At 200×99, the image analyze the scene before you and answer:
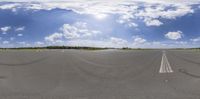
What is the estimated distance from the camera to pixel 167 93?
30969 mm

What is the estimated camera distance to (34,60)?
2302 inches

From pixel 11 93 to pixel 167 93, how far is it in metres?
9.97

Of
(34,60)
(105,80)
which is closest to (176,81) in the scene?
(105,80)

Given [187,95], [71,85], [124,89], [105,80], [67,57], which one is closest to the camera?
[187,95]

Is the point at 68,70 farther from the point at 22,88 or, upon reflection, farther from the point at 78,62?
the point at 22,88

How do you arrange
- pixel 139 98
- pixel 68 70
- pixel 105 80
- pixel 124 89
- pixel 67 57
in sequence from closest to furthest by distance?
pixel 139 98
pixel 124 89
pixel 105 80
pixel 68 70
pixel 67 57

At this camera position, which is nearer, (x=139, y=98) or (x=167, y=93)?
(x=139, y=98)

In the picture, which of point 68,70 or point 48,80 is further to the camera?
point 68,70

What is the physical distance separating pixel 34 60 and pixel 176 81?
24811 millimetres

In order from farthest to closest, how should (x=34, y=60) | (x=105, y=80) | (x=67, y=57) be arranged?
(x=34, y=60) < (x=67, y=57) < (x=105, y=80)

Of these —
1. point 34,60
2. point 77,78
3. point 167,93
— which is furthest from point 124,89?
point 34,60

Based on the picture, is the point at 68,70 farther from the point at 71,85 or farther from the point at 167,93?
the point at 167,93

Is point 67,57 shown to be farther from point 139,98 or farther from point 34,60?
point 139,98

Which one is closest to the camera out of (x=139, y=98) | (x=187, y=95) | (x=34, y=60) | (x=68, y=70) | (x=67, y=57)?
(x=139, y=98)
